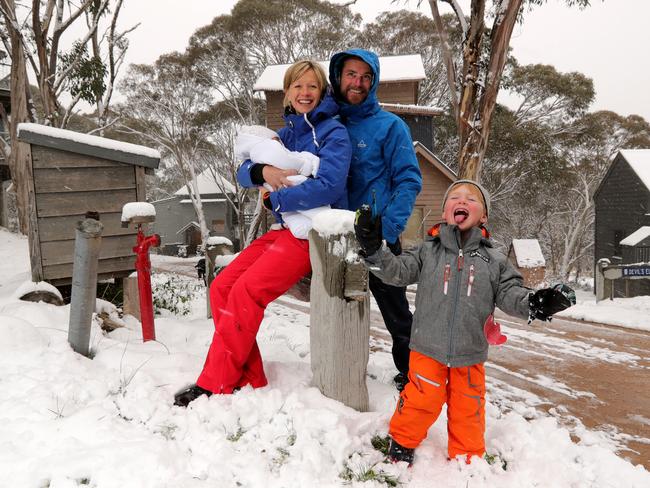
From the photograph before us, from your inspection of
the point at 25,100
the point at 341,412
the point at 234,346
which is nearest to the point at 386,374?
the point at 341,412

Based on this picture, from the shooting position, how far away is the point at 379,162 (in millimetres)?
2789

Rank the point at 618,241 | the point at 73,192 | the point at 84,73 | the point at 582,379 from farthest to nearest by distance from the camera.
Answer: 1. the point at 618,241
2. the point at 84,73
3. the point at 73,192
4. the point at 582,379

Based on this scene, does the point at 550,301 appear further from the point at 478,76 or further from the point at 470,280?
the point at 478,76

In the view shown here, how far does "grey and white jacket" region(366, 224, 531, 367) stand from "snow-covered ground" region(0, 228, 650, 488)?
20.9 inches

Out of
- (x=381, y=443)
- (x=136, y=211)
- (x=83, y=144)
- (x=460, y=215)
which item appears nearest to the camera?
(x=381, y=443)

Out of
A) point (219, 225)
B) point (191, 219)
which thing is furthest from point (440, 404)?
point (191, 219)

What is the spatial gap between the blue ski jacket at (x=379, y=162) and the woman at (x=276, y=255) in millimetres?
200

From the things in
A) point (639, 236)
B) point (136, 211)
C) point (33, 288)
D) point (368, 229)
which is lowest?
point (639, 236)

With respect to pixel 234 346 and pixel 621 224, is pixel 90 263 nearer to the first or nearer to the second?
pixel 234 346

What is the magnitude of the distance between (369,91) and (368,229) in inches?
47.7

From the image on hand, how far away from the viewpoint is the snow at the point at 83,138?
4.25 m

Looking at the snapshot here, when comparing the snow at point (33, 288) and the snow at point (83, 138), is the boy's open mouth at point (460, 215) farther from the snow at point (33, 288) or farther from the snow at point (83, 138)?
the snow at point (33, 288)

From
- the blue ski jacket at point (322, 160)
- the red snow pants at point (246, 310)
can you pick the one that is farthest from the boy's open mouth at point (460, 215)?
the red snow pants at point (246, 310)

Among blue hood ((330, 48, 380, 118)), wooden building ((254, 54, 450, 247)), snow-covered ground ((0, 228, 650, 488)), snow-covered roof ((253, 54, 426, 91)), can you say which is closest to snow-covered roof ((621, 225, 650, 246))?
wooden building ((254, 54, 450, 247))
